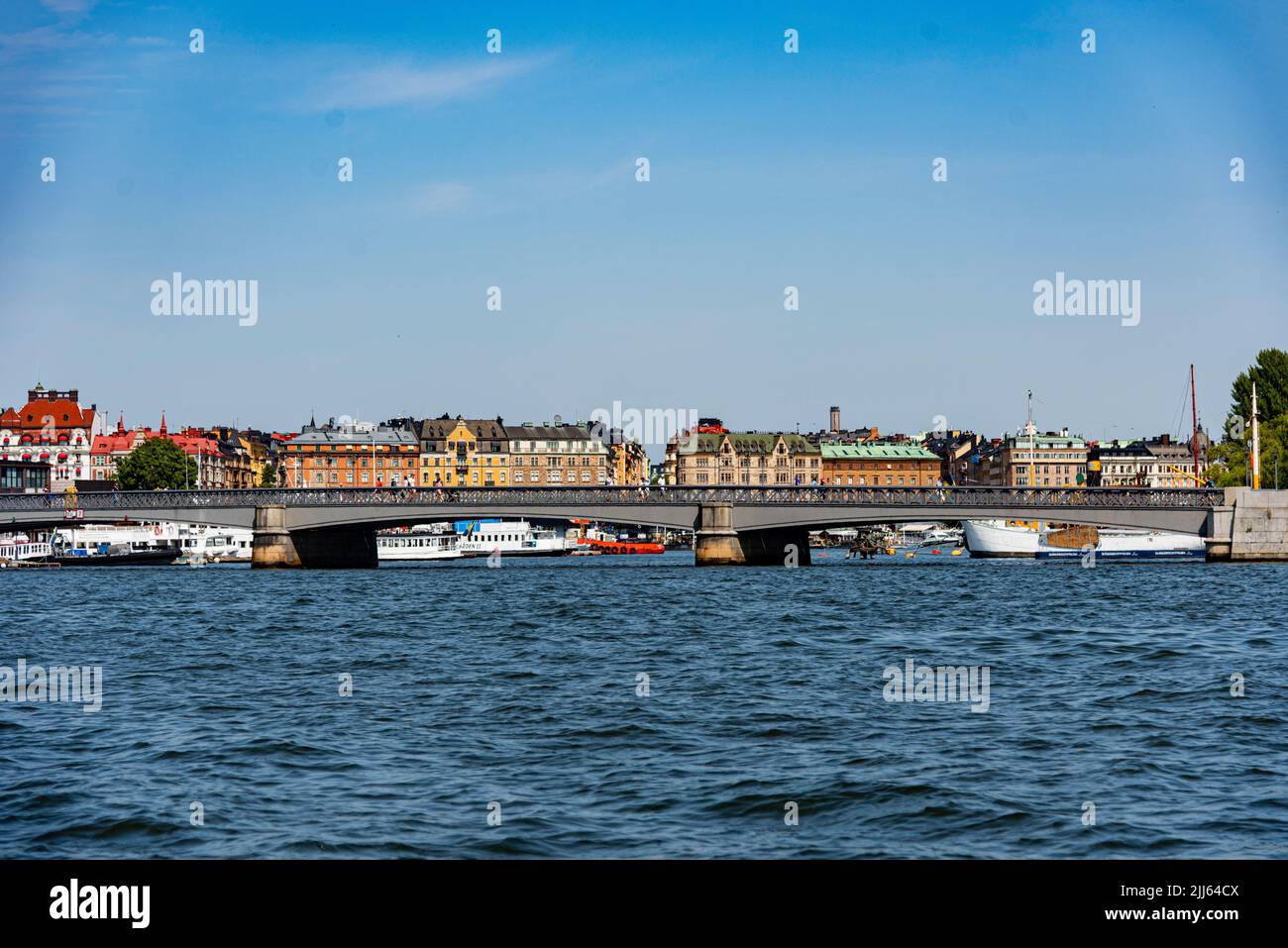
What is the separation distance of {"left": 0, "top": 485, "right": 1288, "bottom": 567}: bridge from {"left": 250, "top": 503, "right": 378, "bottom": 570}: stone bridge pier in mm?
88

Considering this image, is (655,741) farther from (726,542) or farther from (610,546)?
(610,546)

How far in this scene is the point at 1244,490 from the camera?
8588 centimetres

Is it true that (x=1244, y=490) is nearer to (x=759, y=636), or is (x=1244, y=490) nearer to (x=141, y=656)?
(x=759, y=636)

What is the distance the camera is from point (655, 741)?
20.2 metres

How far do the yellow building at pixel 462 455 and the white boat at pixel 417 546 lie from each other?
108 ft

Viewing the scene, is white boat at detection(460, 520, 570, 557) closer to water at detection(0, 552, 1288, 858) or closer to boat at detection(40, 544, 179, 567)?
boat at detection(40, 544, 179, 567)

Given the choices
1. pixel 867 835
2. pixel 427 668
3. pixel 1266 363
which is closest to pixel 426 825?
pixel 867 835

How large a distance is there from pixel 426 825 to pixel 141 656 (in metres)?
22.5

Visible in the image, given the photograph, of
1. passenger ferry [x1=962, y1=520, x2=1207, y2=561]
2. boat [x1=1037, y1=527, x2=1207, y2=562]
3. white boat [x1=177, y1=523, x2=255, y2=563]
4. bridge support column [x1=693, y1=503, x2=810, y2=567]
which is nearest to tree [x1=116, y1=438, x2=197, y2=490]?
white boat [x1=177, y1=523, x2=255, y2=563]

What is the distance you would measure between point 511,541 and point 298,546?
64.6 meters

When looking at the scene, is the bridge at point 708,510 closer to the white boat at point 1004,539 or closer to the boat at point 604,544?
the white boat at point 1004,539

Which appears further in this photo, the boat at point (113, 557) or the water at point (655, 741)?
the boat at point (113, 557)

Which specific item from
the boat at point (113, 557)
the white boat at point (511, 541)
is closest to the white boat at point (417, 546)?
the white boat at point (511, 541)

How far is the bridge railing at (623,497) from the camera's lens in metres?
84.0
